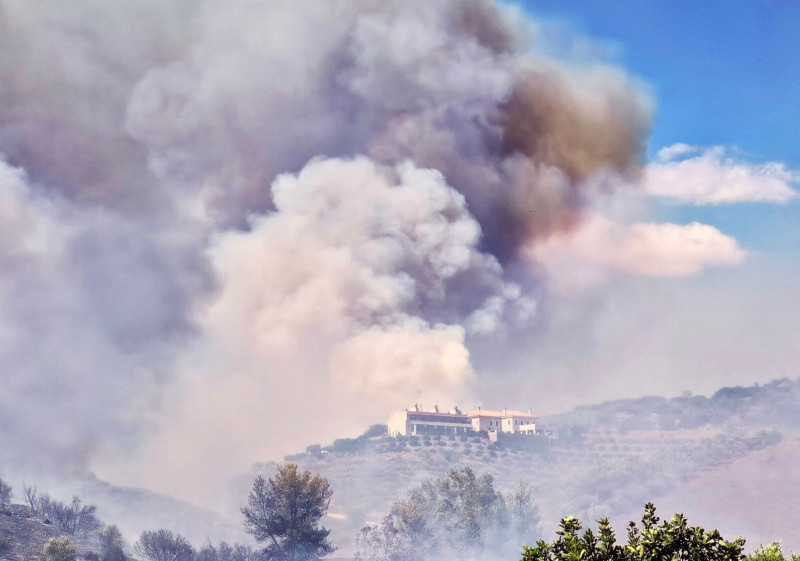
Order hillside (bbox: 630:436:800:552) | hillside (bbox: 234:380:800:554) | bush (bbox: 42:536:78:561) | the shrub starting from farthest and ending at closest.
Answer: hillside (bbox: 234:380:800:554)
hillside (bbox: 630:436:800:552)
the shrub
bush (bbox: 42:536:78:561)

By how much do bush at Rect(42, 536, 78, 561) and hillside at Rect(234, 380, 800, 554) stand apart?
64848 millimetres

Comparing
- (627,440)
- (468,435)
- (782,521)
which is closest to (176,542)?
(782,521)

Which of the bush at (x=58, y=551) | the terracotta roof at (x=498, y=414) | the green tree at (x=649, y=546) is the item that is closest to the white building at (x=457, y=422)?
the terracotta roof at (x=498, y=414)

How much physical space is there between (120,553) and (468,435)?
11164 centimetres

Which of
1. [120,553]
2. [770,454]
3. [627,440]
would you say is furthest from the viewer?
[627,440]

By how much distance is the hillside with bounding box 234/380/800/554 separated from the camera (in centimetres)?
14212

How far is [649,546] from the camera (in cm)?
2478

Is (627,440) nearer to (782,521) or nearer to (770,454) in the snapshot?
(770,454)

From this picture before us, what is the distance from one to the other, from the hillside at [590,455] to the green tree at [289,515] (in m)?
44.8

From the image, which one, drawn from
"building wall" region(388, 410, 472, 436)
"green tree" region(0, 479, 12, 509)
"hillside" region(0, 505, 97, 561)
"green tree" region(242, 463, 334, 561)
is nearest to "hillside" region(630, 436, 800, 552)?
"building wall" region(388, 410, 472, 436)

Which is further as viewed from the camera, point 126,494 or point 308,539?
point 126,494

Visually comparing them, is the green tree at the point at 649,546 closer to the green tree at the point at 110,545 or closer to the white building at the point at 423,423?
the green tree at the point at 110,545

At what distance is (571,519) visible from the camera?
24.6 metres

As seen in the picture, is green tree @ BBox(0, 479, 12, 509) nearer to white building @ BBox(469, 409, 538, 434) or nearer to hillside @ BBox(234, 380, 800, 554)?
hillside @ BBox(234, 380, 800, 554)
